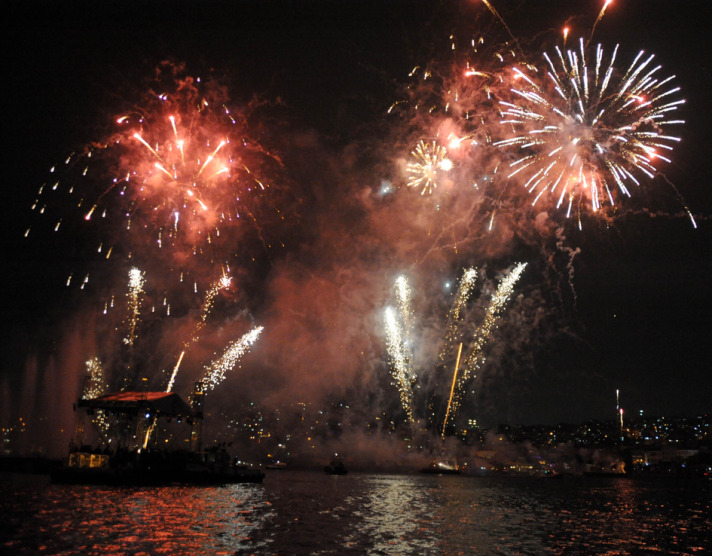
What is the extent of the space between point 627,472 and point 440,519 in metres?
129

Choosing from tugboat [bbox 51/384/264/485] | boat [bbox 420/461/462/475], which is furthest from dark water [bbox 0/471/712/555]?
boat [bbox 420/461/462/475]

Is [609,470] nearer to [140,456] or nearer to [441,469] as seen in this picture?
[441,469]

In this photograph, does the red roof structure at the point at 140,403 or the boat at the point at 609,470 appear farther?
the boat at the point at 609,470

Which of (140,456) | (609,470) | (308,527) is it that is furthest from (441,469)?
(308,527)

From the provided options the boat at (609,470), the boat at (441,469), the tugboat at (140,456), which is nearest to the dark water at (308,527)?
the tugboat at (140,456)

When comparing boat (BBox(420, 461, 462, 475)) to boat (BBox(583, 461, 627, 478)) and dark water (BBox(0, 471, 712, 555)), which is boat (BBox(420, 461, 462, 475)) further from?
dark water (BBox(0, 471, 712, 555))

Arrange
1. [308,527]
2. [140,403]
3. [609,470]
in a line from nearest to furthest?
[308,527]
[140,403]
[609,470]

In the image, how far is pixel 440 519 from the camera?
88.4 ft

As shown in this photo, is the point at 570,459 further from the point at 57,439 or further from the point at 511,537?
the point at 511,537

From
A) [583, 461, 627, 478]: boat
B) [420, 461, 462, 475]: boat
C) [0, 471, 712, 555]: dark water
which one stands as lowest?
[583, 461, 627, 478]: boat

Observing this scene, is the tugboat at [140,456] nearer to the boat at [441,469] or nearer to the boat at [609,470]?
the boat at [441,469]

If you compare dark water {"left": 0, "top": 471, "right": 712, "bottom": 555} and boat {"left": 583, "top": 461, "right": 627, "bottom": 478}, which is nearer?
dark water {"left": 0, "top": 471, "right": 712, "bottom": 555}

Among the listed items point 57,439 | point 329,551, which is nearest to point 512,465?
point 57,439

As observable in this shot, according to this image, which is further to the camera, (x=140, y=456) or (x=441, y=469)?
(x=441, y=469)
